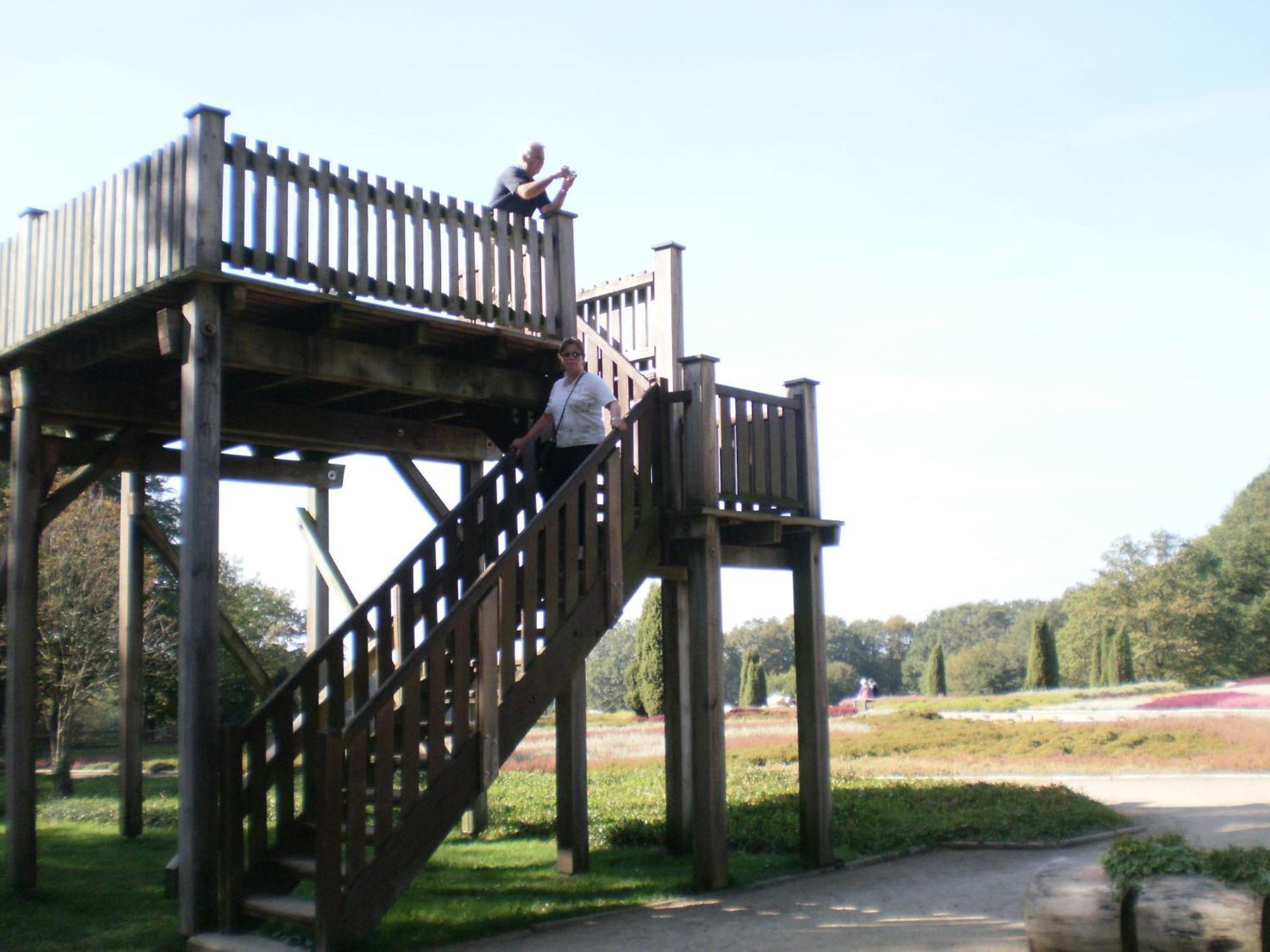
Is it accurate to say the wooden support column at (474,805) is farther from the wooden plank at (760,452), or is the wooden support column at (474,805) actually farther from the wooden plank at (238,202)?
the wooden plank at (238,202)

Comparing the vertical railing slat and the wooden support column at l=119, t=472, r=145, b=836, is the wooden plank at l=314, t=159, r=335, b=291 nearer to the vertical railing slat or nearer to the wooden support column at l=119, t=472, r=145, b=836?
the vertical railing slat

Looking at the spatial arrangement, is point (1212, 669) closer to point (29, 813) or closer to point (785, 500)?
point (785, 500)

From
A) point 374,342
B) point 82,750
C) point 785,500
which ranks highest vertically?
point 374,342

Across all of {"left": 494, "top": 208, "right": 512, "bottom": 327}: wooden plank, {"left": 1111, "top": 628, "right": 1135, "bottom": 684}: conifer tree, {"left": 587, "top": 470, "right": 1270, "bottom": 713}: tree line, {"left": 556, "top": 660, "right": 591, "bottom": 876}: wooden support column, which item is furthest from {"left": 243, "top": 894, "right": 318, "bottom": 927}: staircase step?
{"left": 1111, "top": 628, "right": 1135, "bottom": 684}: conifer tree

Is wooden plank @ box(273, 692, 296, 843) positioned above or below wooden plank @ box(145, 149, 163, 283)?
below

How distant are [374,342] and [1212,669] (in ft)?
168

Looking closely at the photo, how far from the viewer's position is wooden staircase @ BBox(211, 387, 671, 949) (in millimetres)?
6965

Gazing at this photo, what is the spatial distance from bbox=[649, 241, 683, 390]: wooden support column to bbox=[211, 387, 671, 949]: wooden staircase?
2.32 ft

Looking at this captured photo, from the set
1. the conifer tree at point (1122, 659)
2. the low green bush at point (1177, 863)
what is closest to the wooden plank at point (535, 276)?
the low green bush at point (1177, 863)

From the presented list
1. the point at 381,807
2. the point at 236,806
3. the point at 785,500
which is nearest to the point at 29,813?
the point at 236,806

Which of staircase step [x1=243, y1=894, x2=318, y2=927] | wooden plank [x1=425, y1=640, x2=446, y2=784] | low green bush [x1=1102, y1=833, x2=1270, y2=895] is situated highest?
wooden plank [x1=425, y1=640, x2=446, y2=784]

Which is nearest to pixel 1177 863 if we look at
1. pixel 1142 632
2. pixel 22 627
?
pixel 22 627

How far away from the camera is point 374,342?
9102 mm

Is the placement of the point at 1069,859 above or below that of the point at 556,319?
below
